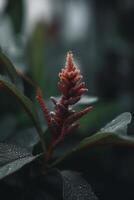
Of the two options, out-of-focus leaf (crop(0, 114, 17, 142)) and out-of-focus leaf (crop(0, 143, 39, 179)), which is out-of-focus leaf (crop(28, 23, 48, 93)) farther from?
out-of-focus leaf (crop(0, 143, 39, 179))

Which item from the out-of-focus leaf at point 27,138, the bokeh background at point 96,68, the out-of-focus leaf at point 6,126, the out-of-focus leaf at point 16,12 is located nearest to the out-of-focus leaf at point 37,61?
the bokeh background at point 96,68

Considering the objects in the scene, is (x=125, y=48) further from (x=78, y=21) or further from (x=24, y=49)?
(x=78, y=21)

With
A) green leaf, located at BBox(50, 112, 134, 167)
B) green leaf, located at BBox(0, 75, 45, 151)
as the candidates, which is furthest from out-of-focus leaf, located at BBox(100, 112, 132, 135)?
green leaf, located at BBox(0, 75, 45, 151)

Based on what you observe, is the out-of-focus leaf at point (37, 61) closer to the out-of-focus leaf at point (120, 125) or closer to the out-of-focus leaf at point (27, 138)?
the out-of-focus leaf at point (27, 138)

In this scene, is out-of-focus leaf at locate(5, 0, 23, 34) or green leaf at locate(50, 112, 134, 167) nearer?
green leaf at locate(50, 112, 134, 167)

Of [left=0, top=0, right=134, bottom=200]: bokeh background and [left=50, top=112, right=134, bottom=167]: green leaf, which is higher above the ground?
[left=50, top=112, right=134, bottom=167]: green leaf

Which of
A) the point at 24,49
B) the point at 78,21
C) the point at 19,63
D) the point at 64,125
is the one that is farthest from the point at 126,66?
the point at 78,21

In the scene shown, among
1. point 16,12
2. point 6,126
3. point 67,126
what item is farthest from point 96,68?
point 67,126
